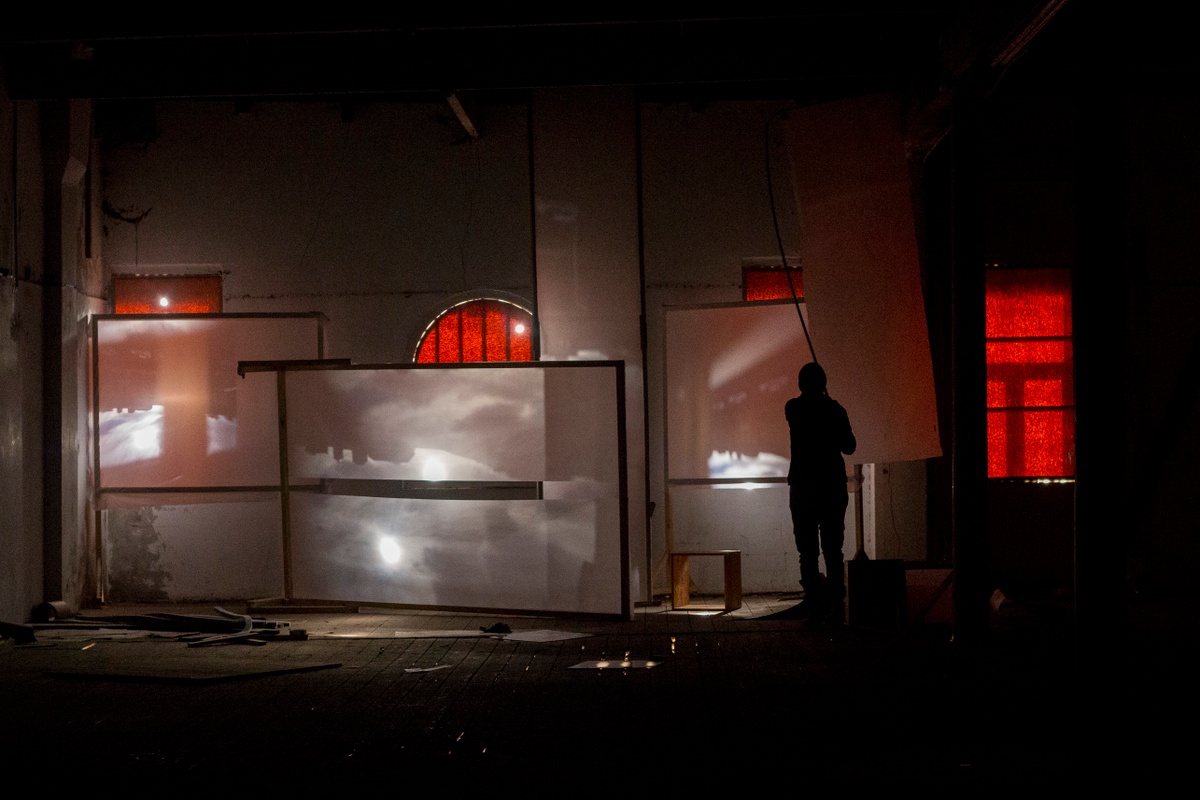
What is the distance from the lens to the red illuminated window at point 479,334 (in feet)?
34.8

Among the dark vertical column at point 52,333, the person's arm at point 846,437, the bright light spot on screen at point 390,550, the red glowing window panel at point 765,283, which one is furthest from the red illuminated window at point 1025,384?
the dark vertical column at point 52,333

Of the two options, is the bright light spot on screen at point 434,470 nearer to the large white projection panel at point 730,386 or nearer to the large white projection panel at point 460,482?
the large white projection panel at point 460,482

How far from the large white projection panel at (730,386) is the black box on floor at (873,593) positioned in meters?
1.37

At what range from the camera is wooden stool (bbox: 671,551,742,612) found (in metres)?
9.78

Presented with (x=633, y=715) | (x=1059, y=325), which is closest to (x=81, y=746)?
(x=633, y=715)

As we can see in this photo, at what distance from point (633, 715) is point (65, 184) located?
6.48m

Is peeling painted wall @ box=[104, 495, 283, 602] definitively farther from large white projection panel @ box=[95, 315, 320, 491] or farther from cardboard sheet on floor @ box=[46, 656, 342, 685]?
cardboard sheet on floor @ box=[46, 656, 342, 685]

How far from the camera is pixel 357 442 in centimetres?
956

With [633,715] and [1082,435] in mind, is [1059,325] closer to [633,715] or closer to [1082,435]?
[1082,435]

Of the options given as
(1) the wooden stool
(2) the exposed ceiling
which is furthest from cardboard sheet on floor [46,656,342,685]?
(2) the exposed ceiling

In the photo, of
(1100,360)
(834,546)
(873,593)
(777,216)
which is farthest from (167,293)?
(1100,360)

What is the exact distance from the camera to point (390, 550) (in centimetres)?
947

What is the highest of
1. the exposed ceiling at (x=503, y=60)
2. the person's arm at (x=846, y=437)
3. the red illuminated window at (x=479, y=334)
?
the exposed ceiling at (x=503, y=60)

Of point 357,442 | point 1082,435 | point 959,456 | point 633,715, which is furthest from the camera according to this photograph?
point 357,442
